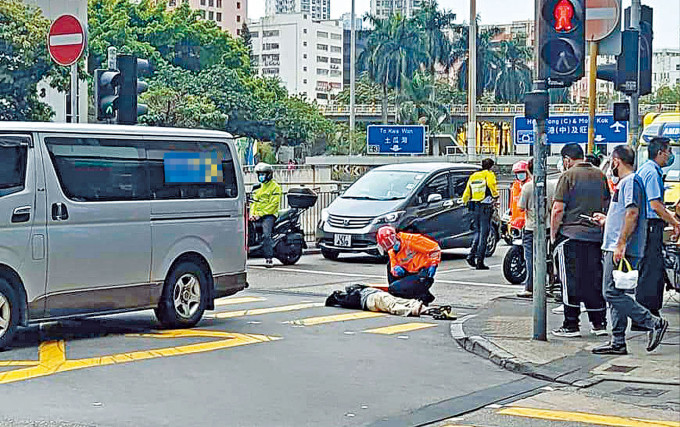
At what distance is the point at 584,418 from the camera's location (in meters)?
8.13

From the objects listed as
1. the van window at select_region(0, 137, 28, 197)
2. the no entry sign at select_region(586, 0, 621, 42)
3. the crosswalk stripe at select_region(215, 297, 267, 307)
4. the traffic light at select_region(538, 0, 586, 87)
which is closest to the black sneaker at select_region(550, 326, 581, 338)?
the traffic light at select_region(538, 0, 586, 87)

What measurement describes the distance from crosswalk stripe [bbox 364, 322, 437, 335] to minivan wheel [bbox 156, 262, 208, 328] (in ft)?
5.99

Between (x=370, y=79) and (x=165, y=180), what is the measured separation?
282 feet

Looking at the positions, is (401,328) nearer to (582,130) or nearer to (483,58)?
(582,130)

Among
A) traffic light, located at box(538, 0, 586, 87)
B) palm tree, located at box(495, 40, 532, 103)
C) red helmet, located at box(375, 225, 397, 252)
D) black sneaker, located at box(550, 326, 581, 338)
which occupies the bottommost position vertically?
black sneaker, located at box(550, 326, 581, 338)

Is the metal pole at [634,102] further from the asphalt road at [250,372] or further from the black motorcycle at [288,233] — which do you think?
the black motorcycle at [288,233]

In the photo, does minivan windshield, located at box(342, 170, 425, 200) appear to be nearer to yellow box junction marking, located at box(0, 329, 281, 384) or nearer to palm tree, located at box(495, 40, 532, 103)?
yellow box junction marking, located at box(0, 329, 281, 384)

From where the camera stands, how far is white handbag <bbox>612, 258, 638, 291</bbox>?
403 inches

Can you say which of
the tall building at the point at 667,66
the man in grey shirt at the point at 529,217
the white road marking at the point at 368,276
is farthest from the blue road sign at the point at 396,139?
the tall building at the point at 667,66

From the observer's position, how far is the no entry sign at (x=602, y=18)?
14289mm

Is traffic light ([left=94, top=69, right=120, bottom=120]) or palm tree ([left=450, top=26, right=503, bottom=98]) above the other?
palm tree ([left=450, top=26, right=503, bottom=98])

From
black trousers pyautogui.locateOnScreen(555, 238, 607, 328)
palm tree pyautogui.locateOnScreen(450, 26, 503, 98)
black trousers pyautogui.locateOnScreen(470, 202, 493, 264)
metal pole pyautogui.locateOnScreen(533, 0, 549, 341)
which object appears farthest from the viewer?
palm tree pyautogui.locateOnScreen(450, 26, 503, 98)

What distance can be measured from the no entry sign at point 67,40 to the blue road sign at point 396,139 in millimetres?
19733

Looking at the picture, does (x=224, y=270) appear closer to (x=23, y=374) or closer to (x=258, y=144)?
(x=23, y=374)
